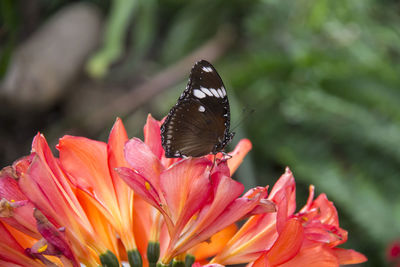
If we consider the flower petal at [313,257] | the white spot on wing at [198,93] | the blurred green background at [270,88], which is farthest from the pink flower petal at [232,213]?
the blurred green background at [270,88]

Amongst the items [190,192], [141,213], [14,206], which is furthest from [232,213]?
[14,206]

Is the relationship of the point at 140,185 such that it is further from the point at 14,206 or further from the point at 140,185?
the point at 14,206

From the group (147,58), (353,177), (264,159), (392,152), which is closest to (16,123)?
(147,58)

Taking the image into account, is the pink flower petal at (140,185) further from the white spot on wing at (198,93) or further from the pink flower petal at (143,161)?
the white spot on wing at (198,93)

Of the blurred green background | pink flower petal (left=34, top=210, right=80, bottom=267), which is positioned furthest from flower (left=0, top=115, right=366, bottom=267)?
the blurred green background

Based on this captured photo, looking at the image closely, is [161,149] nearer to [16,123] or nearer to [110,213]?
[110,213]
